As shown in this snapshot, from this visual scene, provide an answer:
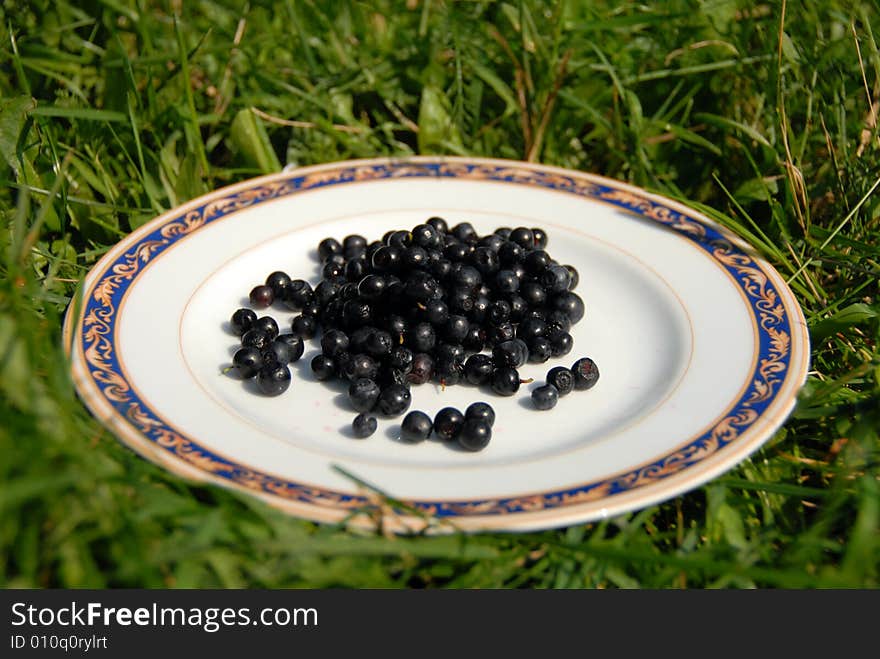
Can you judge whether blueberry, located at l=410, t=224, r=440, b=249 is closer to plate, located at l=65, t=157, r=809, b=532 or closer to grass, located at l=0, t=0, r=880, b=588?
plate, located at l=65, t=157, r=809, b=532

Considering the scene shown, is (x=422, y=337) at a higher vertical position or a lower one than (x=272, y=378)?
higher

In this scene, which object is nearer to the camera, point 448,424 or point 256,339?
point 448,424

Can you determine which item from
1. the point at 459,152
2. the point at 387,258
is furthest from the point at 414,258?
the point at 459,152

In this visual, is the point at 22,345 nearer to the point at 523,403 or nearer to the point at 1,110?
the point at 523,403

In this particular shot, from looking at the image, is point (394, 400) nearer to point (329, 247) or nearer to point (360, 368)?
point (360, 368)

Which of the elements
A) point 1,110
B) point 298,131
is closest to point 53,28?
point 1,110

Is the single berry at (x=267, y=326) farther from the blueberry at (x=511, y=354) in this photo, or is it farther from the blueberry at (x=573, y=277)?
the blueberry at (x=573, y=277)

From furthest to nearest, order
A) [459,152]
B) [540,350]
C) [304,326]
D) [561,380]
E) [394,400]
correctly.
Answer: [459,152], [304,326], [540,350], [561,380], [394,400]
